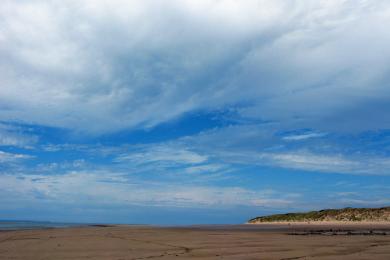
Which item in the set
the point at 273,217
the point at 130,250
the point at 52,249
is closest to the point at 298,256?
the point at 130,250

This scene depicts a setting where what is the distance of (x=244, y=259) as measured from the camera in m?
12.4

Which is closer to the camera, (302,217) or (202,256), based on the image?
(202,256)

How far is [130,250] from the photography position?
1505 cm

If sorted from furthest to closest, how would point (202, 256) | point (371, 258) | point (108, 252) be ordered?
point (108, 252) < point (202, 256) < point (371, 258)

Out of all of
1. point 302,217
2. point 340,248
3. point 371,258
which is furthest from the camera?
point 302,217

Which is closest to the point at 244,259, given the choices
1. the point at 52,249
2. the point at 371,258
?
the point at 371,258

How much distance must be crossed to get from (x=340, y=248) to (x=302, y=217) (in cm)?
4467

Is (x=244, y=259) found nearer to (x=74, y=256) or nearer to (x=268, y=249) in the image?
(x=268, y=249)

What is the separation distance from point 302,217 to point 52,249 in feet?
158

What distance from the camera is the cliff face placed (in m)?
48.6

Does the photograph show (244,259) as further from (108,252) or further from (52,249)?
(52,249)

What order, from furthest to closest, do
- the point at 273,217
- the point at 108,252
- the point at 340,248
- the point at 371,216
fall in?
the point at 273,217 < the point at 371,216 < the point at 340,248 < the point at 108,252

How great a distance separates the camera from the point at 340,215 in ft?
173

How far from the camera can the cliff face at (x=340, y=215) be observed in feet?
159
